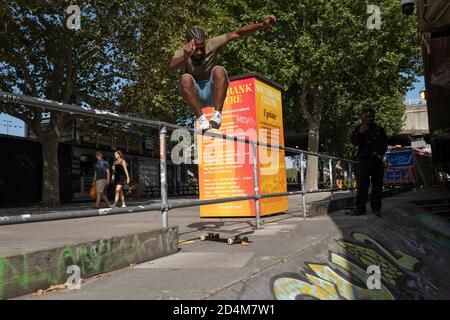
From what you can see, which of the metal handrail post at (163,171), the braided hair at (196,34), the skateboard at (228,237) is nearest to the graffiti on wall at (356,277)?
the skateboard at (228,237)

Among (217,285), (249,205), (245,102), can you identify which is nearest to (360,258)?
(217,285)

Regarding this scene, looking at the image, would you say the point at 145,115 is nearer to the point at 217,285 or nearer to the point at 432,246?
the point at 432,246

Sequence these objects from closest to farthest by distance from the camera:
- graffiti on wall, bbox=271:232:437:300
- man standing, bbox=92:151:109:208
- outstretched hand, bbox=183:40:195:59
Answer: graffiti on wall, bbox=271:232:437:300 → outstretched hand, bbox=183:40:195:59 → man standing, bbox=92:151:109:208

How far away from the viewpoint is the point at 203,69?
5.16 metres

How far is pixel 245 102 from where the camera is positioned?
9242mm

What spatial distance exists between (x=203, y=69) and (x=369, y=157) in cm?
390

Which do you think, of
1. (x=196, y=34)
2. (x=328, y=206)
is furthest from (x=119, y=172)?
(x=196, y=34)

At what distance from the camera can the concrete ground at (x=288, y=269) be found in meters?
3.01

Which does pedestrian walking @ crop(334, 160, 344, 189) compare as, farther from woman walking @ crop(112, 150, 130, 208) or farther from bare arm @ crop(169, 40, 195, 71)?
bare arm @ crop(169, 40, 195, 71)

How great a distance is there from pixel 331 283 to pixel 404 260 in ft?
7.06

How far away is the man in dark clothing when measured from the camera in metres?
7.68

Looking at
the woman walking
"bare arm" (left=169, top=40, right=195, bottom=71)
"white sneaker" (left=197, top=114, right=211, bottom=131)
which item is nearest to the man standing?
the woman walking

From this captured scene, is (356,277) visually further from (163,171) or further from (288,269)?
(163,171)

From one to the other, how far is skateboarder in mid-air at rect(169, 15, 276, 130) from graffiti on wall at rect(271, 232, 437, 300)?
208 centimetres
